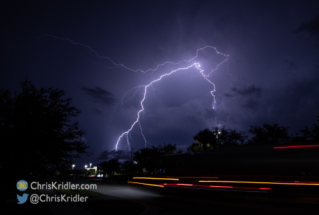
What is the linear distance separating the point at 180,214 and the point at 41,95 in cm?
775

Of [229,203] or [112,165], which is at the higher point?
[112,165]

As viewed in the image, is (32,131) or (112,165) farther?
(112,165)

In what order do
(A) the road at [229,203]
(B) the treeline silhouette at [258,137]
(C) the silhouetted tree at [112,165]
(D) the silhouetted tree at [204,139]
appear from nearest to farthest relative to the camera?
1. (A) the road at [229,203]
2. (B) the treeline silhouette at [258,137]
3. (D) the silhouetted tree at [204,139]
4. (C) the silhouetted tree at [112,165]

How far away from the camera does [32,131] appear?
878 centimetres


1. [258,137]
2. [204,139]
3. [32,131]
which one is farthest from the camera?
[204,139]

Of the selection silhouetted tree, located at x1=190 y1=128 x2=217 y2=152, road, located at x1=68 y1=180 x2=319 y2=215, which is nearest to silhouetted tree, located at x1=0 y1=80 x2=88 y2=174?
road, located at x1=68 y1=180 x2=319 y2=215

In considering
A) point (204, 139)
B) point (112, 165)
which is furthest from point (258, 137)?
point (112, 165)

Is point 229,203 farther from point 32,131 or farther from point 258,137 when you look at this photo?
point 258,137

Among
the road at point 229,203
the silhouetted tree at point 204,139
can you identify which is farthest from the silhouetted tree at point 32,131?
the silhouetted tree at point 204,139

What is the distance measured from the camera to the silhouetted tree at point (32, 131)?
28.1 feet

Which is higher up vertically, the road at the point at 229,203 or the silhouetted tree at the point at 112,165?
the silhouetted tree at the point at 112,165

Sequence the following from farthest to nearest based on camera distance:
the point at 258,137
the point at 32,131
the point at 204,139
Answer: the point at 204,139 < the point at 258,137 < the point at 32,131

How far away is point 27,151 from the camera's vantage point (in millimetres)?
8781

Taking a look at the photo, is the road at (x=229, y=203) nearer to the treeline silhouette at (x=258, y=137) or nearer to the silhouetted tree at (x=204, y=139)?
the treeline silhouette at (x=258, y=137)
